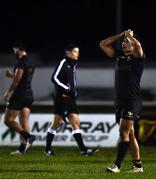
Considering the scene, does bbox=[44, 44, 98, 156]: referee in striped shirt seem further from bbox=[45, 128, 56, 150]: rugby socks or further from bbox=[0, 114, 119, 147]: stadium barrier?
bbox=[0, 114, 119, 147]: stadium barrier

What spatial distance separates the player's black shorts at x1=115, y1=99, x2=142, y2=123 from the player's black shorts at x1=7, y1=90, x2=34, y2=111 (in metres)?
4.12

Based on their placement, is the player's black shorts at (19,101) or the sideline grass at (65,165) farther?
the player's black shorts at (19,101)

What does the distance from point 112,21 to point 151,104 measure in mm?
15012

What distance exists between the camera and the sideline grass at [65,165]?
1099cm

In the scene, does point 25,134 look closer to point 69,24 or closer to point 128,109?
point 128,109

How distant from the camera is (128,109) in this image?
11305mm

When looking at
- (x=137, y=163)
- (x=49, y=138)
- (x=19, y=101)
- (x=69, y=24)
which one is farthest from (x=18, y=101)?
(x=69, y=24)

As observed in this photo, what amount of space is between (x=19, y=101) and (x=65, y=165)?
2.87 m

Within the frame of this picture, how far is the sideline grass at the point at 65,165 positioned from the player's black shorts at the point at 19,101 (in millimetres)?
922

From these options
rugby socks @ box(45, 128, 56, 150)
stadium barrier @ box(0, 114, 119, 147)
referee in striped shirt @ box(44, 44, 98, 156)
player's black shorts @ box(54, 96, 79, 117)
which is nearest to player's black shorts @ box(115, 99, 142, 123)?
referee in striped shirt @ box(44, 44, 98, 156)

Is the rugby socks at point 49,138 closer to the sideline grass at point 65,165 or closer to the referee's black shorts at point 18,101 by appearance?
the sideline grass at point 65,165

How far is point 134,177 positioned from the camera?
1077 centimetres

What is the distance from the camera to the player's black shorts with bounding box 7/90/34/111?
49.9 feet

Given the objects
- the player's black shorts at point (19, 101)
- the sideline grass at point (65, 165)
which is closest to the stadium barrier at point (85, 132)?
the sideline grass at point (65, 165)
